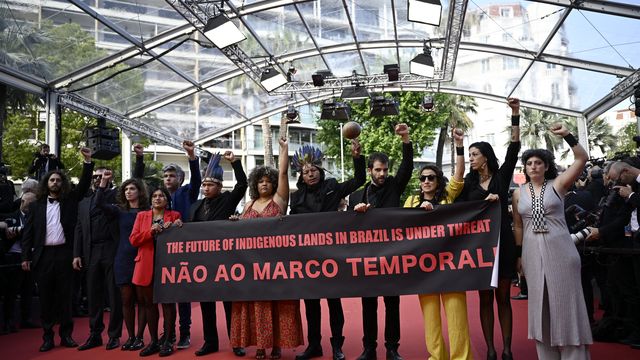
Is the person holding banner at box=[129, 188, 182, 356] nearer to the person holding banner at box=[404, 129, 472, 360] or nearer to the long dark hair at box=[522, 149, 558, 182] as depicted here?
the person holding banner at box=[404, 129, 472, 360]

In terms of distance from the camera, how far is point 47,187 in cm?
522

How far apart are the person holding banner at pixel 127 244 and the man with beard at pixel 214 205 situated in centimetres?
58

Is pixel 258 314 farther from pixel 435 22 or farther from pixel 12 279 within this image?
pixel 435 22

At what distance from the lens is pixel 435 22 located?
9391 millimetres

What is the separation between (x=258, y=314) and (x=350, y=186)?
51.4 inches

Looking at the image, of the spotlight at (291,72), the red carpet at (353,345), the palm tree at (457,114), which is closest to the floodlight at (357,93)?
the spotlight at (291,72)

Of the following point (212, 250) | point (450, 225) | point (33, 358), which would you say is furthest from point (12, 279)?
point (450, 225)

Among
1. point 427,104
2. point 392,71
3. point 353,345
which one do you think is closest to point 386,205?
point 353,345

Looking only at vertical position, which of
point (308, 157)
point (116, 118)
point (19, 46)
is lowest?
point (308, 157)

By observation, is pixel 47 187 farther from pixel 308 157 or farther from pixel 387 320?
pixel 387 320

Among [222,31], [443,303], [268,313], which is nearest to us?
[443,303]

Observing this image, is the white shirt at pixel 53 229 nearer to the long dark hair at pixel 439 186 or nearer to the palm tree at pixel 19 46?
the long dark hair at pixel 439 186

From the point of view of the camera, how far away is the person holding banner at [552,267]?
Result: 11.0 ft

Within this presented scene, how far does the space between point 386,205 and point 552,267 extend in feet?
4.38
